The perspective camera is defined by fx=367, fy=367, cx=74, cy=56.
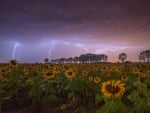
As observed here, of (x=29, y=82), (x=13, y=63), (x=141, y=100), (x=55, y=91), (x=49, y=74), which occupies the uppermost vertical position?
(x=13, y=63)

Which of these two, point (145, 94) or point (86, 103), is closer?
point (145, 94)

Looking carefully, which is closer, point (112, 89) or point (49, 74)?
point (112, 89)

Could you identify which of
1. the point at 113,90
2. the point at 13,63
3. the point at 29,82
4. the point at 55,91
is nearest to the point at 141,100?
the point at 113,90

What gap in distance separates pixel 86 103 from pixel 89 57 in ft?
467

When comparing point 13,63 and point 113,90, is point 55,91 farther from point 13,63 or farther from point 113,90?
point 113,90

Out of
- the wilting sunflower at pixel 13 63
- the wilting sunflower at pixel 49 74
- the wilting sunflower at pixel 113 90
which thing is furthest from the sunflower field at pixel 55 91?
the wilting sunflower at pixel 113 90

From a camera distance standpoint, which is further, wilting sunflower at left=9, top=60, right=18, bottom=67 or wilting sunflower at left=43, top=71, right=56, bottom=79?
wilting sunflower at left=9, top=60, right=18, bottom=67

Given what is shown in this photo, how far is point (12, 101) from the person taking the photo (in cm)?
1506

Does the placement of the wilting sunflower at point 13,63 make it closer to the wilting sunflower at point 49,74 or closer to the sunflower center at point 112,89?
the wilting sunflower at point 49,74

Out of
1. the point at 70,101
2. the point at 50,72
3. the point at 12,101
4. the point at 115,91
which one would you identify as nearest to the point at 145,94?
the point at 115,91

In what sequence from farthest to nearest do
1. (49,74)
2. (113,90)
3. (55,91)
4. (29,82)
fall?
1. (29,82)
2. (49,74)
3. (55,91)
4. (113,90)

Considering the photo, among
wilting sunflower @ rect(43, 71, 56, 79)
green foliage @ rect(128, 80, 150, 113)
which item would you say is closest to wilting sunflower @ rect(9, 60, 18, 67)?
wilting sunflower @ rect(43, 71, 56, 79)

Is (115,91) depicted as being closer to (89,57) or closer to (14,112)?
(14,112)

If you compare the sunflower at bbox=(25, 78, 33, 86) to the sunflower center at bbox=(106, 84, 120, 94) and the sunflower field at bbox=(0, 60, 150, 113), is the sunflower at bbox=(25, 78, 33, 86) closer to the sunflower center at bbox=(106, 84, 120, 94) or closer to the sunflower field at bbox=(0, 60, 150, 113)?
the sunflower field at bbox=(0, 60, 150, 113)
